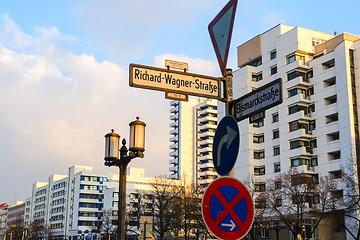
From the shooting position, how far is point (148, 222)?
1678 cm

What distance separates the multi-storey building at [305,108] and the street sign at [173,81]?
48.3 m

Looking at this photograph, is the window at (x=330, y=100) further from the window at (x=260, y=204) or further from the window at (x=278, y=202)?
the window at (x=260, y=204)

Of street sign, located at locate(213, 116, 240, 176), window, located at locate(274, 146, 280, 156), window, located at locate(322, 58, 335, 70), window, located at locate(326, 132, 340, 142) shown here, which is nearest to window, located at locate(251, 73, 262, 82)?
window, located at locate(274, 146, 280, 156)

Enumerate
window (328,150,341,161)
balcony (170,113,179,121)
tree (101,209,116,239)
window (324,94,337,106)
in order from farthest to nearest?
balcony (170,113,179,121), tree (101,209,116,239), window (324,94,337,106), window (328,150,341,161)

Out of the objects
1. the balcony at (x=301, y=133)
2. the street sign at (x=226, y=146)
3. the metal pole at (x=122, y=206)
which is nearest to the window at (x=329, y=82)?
the balcony at (x=301, y=133)

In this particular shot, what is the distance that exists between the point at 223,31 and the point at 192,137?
124233 mm

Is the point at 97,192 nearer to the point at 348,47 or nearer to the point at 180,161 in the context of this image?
the point at 180,161

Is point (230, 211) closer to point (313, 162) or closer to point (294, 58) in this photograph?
point (313, 162)

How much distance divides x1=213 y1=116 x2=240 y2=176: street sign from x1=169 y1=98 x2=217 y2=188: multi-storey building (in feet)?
386

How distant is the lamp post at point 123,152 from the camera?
9828 millimetres

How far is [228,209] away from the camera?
14.3 feet

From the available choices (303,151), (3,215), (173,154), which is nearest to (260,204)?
(303,151)

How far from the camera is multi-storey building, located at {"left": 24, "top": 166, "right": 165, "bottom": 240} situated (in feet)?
378

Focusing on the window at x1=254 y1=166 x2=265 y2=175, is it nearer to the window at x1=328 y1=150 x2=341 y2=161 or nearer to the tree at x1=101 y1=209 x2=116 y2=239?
the window at x1=328 y1=150 x2=341 y2=161
